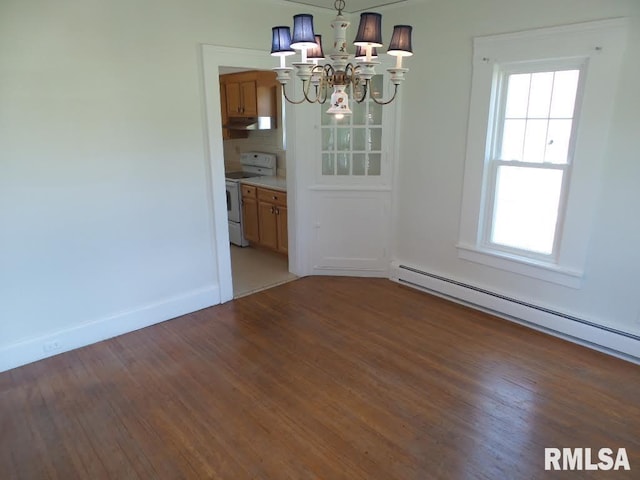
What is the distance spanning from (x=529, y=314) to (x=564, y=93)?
5.77ft

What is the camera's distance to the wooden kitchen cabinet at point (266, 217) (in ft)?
16.6

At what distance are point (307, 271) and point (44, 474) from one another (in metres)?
3.05

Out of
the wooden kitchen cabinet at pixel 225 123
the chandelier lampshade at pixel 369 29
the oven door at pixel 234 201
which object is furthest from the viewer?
the wooden kitchen cabinet at pixel 225 123

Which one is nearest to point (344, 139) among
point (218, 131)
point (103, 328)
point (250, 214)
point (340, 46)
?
point (218, 131)

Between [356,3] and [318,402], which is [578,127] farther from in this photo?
[318,402]

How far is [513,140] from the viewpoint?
11.7ft

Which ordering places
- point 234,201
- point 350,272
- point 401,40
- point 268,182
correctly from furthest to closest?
point 234,201, point 268,182, point 350,272, point 401,40

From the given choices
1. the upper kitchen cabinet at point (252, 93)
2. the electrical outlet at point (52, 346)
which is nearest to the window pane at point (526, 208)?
the upper kitchen cabinet at point (252, 93)

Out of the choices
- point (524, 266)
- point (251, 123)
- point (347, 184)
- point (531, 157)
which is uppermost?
point (251, 123)

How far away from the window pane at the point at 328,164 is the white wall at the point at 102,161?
49.2 inches

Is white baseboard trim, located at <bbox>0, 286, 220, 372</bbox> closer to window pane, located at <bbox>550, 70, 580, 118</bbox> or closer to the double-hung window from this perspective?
the double-hung window

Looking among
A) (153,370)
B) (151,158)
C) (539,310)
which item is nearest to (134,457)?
(153,370)


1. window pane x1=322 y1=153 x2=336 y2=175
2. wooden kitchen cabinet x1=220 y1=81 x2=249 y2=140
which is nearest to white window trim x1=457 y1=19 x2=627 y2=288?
window pane x1=322 y1=153 x2=336 y2=175

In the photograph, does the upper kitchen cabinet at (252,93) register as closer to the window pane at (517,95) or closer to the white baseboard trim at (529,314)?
the white baseboard trim at (529,314)
